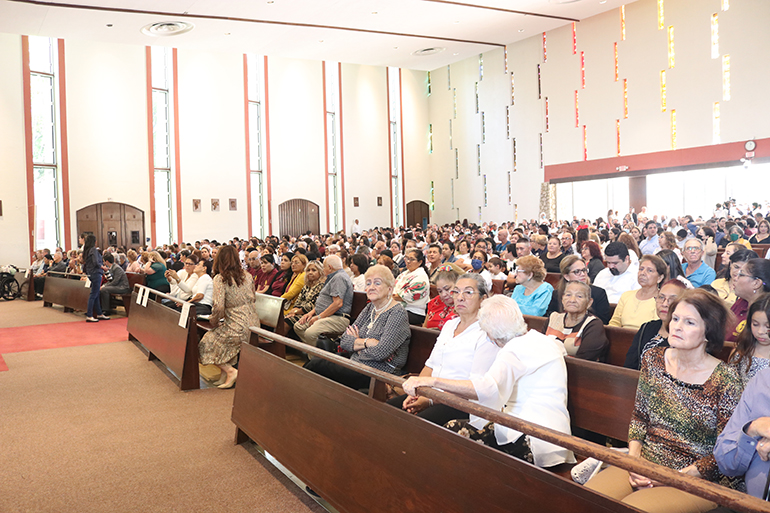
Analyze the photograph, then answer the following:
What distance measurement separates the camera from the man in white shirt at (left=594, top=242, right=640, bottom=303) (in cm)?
491

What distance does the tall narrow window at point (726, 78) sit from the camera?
1427cm

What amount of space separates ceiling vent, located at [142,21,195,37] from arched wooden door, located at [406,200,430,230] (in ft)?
34.1

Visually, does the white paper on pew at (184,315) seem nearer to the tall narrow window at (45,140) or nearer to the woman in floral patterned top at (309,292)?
the woman in floral patterned top at (309,292)

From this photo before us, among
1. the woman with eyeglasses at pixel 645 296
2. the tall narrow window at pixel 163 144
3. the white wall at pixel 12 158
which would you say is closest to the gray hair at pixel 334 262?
the woman with eyeglasses at pixel 645 296

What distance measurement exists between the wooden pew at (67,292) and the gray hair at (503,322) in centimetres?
876

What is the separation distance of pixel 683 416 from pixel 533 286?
246 cm

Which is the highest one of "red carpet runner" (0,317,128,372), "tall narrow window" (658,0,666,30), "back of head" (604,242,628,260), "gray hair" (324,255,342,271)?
"tall narrow window" (658,0,666,30)

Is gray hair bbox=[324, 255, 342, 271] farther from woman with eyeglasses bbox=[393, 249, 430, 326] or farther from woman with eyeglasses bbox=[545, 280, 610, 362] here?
woman with eyeglasses bbox=[545, 280, 610, 362]

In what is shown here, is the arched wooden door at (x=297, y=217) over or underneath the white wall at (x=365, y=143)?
underneath

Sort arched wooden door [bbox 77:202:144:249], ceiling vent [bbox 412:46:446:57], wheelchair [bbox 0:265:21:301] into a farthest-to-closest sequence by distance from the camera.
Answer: ceiling vent [bbox 412:46:446:57] → arched wooden door [bbox 77:202:144:249] → wheelchair [bbox 0:265:21:301]

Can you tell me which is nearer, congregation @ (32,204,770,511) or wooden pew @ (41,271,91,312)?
congregation @ (32,204,770,511)

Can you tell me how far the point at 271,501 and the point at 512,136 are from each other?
1823 cm

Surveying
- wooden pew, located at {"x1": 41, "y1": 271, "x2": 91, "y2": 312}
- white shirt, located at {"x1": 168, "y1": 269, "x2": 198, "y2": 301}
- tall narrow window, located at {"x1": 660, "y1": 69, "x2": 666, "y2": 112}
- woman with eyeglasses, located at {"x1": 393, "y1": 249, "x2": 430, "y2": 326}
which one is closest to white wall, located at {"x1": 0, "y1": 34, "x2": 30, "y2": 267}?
wooden pew, located at {"x1": 41, "y1": 271, "x2": 91, "y2": 312}

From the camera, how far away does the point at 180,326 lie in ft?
17.7
